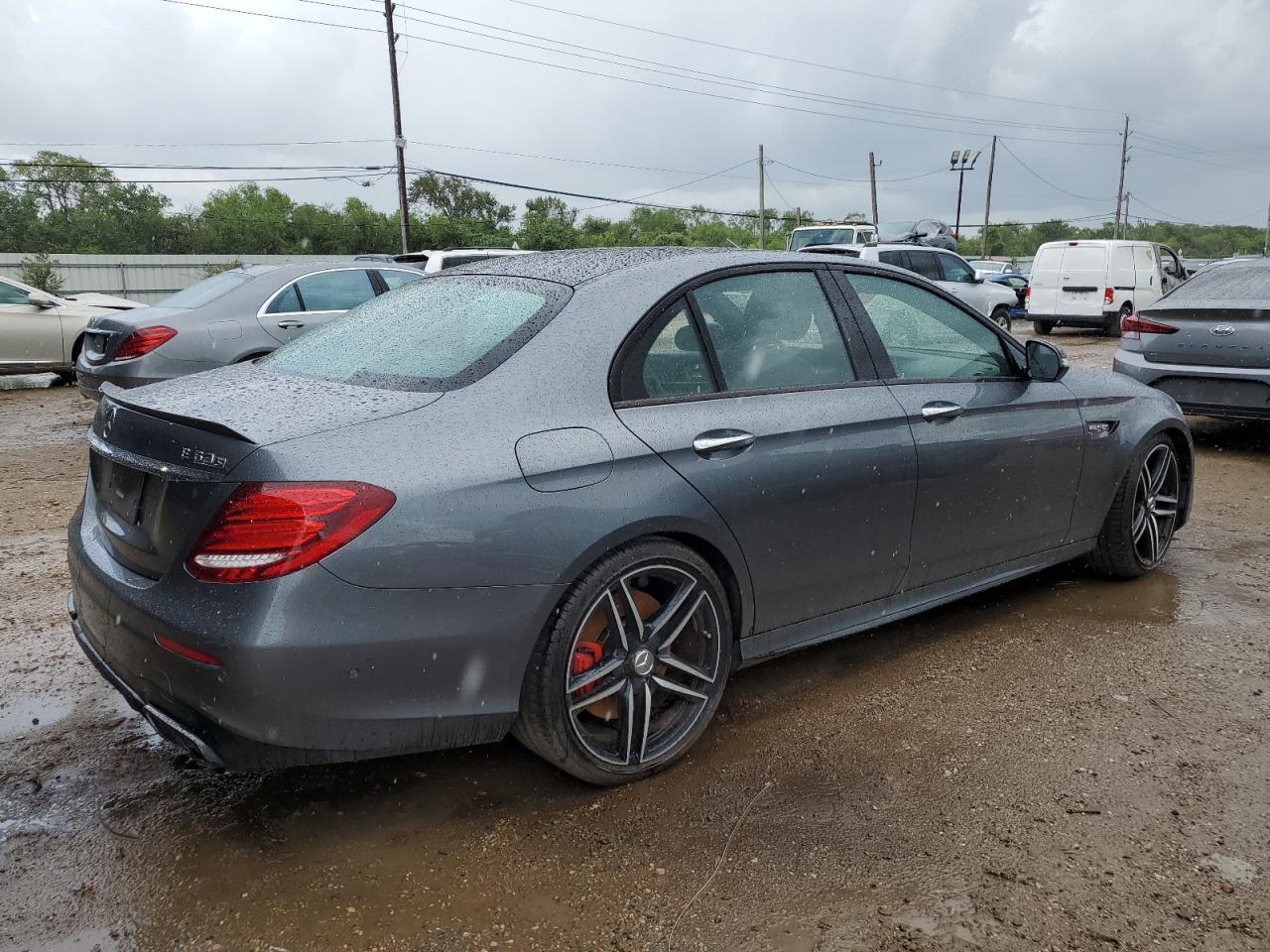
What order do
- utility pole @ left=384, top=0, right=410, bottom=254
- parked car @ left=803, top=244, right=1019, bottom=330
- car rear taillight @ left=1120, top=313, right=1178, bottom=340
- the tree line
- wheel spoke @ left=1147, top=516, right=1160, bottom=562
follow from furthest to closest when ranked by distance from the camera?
the tree line, utility pole @ left=384, top=0, right=410, bottom=254, parked car @ left=803, top=244, right=1019, bottom=330, car rear taillight @ left=1120, top=313, right=1178, bottom=340, wheel spoke @ left=1147, top=516, right=1160, bottom=562

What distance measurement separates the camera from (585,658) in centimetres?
282

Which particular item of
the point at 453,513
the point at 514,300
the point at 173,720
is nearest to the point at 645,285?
the point at 514,300

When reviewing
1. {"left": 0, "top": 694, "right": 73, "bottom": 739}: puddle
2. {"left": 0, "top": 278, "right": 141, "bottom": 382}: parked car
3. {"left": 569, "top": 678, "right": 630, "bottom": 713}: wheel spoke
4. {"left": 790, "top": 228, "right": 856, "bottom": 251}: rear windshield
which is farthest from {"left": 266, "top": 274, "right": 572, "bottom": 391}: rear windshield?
{"left": 790, "top": 228, "right": 856, "bottom": 251}: rear windshield

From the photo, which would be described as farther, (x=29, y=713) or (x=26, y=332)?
(x=26, y=332)

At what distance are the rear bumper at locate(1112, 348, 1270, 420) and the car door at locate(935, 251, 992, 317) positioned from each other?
9.66 m

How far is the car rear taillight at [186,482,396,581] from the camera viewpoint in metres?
2.33

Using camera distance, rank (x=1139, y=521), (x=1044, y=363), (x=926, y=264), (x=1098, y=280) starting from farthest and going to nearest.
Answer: (x=1098, y=280) < (x=926, y=264) < (x=1139, y=521) < (x=1044, y=363)

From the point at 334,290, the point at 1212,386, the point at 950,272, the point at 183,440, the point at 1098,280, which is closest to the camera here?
the point at 183,440

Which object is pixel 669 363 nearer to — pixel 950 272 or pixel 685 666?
pixel 685 666

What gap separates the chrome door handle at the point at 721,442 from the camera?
296 cm

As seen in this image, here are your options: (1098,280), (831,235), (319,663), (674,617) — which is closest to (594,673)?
(674,617)

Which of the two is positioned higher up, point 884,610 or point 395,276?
point 395,276

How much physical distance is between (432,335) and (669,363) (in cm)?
73

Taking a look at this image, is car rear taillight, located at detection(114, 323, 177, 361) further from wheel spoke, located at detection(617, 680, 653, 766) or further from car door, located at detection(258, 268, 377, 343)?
wheel spoke, located at detection(617, 680, 653, 766)
